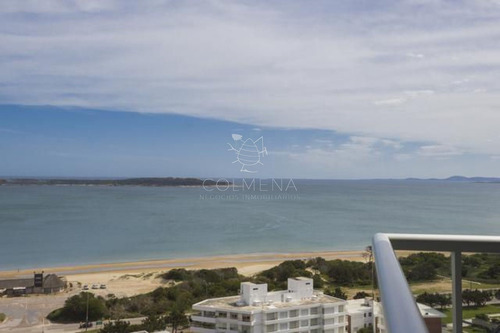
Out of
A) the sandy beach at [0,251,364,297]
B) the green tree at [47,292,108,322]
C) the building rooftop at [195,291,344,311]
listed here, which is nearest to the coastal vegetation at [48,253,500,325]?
the green tree at [47,292,108,322]

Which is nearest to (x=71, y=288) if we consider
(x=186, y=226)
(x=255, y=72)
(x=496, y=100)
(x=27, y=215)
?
(x=255, y=72)

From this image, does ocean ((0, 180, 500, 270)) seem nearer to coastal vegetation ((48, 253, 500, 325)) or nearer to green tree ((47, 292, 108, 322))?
coastal vegetation ((48, 253, 500, 325))

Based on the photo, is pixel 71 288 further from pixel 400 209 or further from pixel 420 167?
pixel 420 167

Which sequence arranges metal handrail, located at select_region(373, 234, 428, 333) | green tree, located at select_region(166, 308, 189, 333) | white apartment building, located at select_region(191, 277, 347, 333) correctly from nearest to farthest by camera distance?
metal handrail, located at select_region(373, 234, 428, 333), white apartment building, located at select_region(191, 277, 347, 333), green tree, located at select_region(166, 308, 189, 333)

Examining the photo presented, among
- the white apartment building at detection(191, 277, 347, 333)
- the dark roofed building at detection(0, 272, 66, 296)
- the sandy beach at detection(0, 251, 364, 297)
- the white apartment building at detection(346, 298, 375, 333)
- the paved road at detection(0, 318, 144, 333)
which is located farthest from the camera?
the sandy beach at detection(0, 251, 364, 297)

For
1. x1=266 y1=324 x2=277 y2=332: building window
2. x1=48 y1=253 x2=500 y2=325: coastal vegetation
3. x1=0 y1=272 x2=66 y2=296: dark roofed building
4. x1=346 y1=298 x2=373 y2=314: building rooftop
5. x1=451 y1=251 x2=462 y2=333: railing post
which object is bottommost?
x1=0 y1=272 x2=66 y2=296: dark roofed building

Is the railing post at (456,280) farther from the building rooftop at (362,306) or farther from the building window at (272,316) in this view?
the building window at (272,316)

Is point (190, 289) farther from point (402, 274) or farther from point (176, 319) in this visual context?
point (402, 274)
